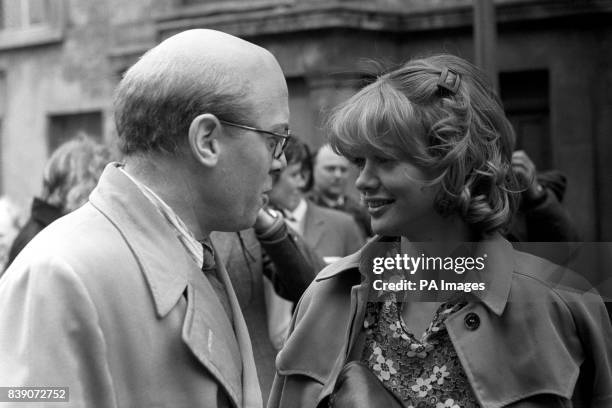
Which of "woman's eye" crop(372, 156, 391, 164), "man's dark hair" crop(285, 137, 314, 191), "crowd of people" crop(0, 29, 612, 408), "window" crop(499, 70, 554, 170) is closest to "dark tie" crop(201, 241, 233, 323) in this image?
"crowd of people" crop(0, 29, 612, 408)

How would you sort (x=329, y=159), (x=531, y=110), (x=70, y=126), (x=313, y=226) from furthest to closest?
1. (x=70, y=126)
2. (x=531, y=110)
3. (x=329, y=159)
4. (x=313, y=226)

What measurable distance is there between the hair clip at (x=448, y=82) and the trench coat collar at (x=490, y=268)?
363mm

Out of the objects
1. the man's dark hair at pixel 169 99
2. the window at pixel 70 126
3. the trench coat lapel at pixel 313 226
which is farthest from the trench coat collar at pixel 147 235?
the window at pixel 70 126

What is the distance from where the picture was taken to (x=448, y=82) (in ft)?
7.95

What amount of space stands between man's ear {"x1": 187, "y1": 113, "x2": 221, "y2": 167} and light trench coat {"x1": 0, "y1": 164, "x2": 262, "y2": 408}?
146mm

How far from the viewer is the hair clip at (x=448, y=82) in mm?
2418

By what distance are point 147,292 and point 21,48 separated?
12.2 m

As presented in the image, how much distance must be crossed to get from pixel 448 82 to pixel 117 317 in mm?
984

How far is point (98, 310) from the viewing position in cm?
Result: 188

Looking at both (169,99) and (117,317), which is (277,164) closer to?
(169,99)

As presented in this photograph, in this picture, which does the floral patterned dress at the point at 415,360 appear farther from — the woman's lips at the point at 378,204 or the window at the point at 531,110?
the window at the point at 531,110

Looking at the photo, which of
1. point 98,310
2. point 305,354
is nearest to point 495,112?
point 305,354

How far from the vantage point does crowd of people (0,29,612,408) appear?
189cm

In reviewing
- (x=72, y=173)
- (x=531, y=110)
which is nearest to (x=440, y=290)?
(x=72, y=173)
